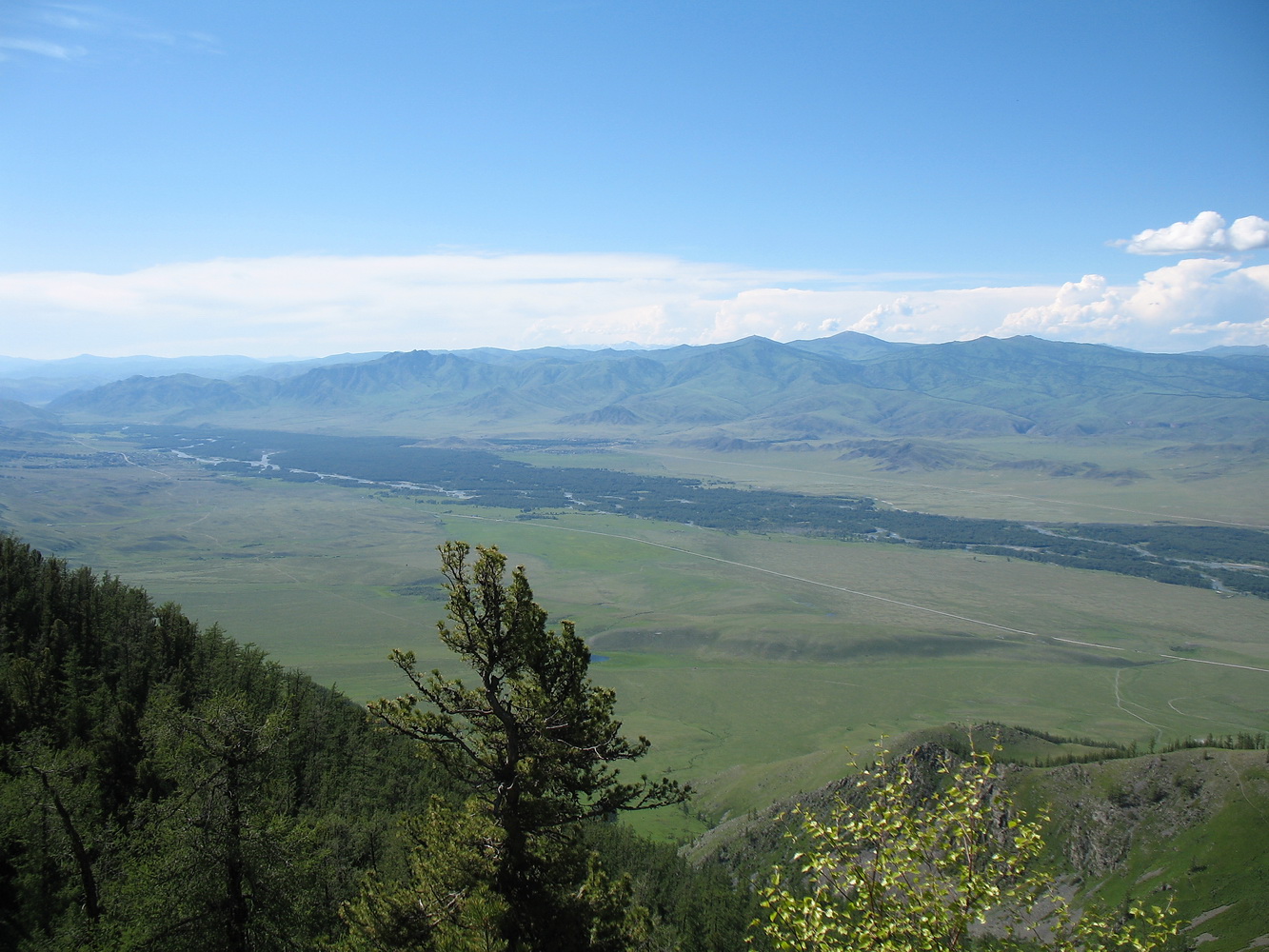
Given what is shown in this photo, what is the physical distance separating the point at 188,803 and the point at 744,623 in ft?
261

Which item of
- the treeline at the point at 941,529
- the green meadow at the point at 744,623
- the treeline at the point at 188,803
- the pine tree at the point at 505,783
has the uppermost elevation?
the pine tree at the point at 505,783

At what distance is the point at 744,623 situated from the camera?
92000 millimetres

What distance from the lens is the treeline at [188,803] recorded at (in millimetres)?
15117

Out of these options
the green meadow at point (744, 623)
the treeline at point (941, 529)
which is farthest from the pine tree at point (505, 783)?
the treeline at point (941, 529)

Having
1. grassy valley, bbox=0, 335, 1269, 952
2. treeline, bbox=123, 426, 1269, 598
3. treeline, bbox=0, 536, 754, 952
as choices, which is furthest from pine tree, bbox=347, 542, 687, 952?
treeline, bbox=123, 426, 1269, 598

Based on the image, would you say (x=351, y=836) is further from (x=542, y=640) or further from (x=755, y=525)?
(x=755, y=525)

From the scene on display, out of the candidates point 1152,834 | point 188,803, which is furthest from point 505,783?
point 1152,834

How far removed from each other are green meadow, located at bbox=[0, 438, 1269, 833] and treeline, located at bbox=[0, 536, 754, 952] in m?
21.4

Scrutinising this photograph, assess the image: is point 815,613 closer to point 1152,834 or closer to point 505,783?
point 1152,834

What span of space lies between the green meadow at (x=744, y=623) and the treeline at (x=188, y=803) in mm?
21377

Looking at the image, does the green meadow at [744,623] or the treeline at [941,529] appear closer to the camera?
the green meadow at [744,623]

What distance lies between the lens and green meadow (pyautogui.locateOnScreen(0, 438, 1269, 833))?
218ft

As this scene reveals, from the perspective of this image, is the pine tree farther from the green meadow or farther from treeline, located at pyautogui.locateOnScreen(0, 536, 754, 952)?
the green meadow

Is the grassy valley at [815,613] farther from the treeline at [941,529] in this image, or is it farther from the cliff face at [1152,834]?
the treeline at [941,529]
